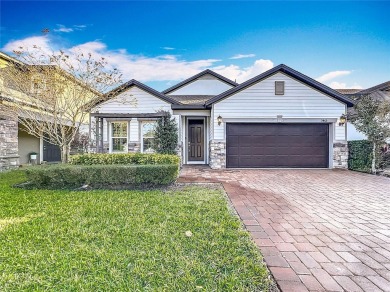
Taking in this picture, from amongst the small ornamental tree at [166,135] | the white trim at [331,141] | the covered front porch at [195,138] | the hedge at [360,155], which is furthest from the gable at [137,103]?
the hedge at [360,155]

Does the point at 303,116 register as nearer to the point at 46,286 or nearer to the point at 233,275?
the point at 233,275

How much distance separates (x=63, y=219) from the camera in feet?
13.9

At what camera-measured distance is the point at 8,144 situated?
36.0 feet

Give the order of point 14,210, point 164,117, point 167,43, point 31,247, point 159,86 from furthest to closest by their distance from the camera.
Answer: point 159,86, point 167,43, point 164,117, point 14,210, point 31,247

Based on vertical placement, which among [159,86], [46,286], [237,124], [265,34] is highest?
[265,34]

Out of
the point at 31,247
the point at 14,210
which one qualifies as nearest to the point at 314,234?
the point at 31,247

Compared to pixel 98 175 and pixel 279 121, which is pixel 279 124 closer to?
pixel 279 121

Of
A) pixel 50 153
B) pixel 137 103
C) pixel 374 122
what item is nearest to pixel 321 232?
pixel 374 122

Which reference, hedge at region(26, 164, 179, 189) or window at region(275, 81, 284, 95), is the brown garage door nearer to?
window at region(275, 81, 284, 95)

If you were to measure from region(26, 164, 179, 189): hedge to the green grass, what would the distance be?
160cm

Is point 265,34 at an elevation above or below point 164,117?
above

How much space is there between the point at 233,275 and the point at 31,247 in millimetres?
2807

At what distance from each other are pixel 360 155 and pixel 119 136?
1277 cm

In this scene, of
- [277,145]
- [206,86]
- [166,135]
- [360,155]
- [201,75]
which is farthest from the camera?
[206,86]
